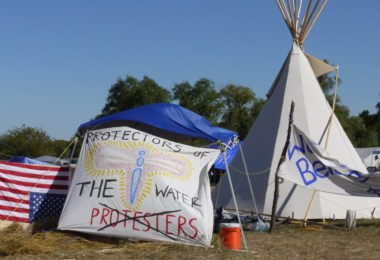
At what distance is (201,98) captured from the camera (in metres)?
45.7

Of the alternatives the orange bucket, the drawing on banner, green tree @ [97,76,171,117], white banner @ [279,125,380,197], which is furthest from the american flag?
green tree @ [97,76,171,117]

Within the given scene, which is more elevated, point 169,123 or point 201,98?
point 201,98

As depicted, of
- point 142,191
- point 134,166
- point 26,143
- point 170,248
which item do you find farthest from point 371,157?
point 26,143

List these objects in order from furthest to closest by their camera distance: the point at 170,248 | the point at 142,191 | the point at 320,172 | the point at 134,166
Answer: the point at 320,172 < the point at 134,166 < the point at 142,191 < the point at 170,248

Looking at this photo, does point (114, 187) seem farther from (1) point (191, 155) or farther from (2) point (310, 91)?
(2) point (310, 91)

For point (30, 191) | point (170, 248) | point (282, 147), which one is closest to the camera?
point (170, 248)

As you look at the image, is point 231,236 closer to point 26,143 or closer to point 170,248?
point 170,248

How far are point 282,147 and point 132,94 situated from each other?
111ft

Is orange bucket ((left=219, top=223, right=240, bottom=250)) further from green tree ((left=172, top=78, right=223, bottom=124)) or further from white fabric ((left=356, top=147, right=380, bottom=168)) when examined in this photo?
green tree ((left=172, top=78, right=223, bottom=124))

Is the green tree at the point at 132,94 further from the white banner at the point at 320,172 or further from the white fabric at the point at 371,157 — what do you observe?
the white banner at the point at 320,172

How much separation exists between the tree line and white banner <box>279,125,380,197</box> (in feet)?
109

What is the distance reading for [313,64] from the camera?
11.9 m

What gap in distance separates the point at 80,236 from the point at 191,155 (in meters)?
1.97

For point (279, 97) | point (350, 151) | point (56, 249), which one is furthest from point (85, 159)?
point (350, 151)
